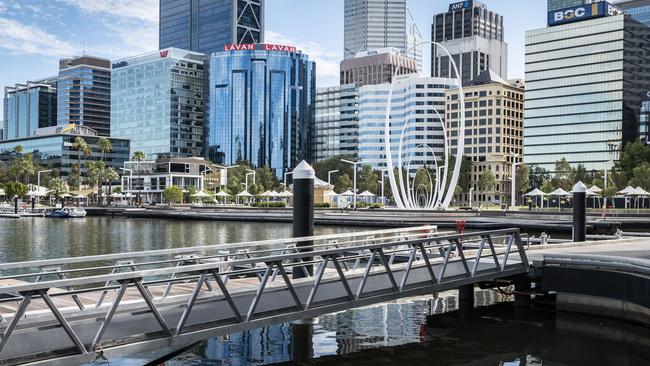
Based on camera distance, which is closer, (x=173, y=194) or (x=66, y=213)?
(x=66, y=213)

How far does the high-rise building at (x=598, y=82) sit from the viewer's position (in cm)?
18638

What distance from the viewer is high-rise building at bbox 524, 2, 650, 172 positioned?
611ft

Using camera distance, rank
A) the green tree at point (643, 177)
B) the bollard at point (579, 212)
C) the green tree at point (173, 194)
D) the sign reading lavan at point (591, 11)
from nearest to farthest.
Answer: the bollard at point (579, 212), the green tree at point (643, 177), the green tree at point (173, 194), the sign reading lavan at point (591, 11)

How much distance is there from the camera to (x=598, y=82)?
19038 centimetres

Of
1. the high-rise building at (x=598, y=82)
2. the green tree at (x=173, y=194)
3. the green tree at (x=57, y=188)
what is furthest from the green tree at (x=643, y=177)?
the green tree at (x=57, y=188)

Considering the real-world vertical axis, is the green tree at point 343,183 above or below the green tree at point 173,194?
above

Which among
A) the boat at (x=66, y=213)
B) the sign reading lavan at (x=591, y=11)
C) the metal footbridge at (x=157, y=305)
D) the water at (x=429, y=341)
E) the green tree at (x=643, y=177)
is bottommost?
the boat at (x=66, y=213)

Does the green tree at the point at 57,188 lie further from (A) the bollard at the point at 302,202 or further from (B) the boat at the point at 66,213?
(A) the bollard at the point at 302,202

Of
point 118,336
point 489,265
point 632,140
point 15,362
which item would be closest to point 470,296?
point 489,265

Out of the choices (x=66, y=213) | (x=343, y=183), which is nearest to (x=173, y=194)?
(x=66, y=213)

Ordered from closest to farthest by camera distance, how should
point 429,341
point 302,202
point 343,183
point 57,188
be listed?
point 429,341, point 302,202, point 57,188, point 343,183

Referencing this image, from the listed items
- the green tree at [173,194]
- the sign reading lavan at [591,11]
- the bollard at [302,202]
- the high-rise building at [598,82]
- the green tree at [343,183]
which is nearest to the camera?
the bollard at [302,202]

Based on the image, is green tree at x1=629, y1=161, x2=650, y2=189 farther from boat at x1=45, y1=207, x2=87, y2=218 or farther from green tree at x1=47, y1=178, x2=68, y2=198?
green tree at x1=47, y1=178, x2=68, y2=198

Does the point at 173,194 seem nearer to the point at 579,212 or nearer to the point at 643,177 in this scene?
the point at 643,177
